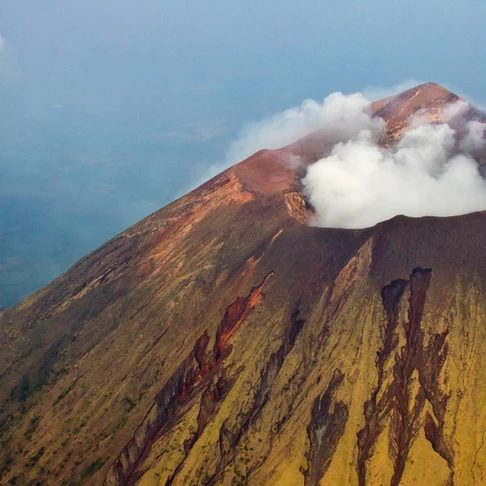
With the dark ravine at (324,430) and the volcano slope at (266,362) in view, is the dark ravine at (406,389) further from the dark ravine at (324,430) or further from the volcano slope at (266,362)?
the dark ravine at (324,430)

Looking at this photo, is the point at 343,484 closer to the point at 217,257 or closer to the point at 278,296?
the point at 278,296

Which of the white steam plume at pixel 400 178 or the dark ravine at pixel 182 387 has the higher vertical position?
the white steam plume at pixel 400 178

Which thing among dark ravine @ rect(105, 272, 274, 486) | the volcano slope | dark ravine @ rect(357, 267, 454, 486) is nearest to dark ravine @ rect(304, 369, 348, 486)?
the volcano slope

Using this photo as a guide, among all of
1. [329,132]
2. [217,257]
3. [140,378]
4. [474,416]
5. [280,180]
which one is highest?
[329,132]

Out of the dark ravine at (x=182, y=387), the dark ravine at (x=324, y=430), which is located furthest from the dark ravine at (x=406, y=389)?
the dark ravine at (x=182, y=387)

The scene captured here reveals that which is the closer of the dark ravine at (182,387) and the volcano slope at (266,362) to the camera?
the volcano slope at (266,362)

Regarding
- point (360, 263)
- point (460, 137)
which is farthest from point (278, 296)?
point (460, 137)

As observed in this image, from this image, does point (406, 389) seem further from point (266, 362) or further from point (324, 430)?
point (266, 362)

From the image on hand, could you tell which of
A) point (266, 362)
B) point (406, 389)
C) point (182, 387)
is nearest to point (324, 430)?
point (406, 389)
